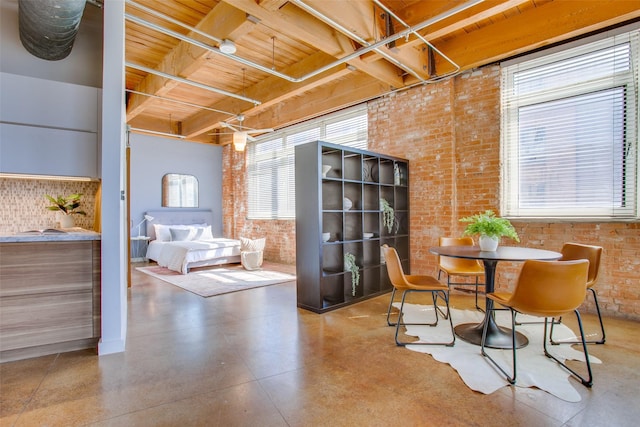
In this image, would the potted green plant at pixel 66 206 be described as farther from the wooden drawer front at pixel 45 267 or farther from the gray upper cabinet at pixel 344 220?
the gray upper cabinet at pixel 344 220

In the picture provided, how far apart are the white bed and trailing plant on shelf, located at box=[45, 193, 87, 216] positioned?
3108 mm

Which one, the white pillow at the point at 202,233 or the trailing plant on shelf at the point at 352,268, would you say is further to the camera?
the white pillow at the point at 202,233

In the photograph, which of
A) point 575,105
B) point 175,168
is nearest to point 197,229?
point 175,168

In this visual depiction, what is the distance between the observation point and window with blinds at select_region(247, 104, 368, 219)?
631 centimetres

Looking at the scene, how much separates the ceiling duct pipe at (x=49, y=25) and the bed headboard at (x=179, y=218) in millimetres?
5773

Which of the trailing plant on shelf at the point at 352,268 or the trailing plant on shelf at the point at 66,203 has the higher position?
the trailing plant on shelf at the point at 66,203

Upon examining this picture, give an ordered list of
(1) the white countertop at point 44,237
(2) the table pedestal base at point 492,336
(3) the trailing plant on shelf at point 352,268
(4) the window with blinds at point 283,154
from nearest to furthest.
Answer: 1. (1) the white countertop at point 44,237
2. (2) the table pedestal base at point 492,336
3. (3) the trailing plant on shelf at point 352,268
4. (4) the window with blinds at point 283,154

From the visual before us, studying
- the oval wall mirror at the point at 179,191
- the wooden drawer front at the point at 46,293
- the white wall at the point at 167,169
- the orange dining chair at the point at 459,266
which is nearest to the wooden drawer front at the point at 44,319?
the wooden drawer front at the point at 46,293

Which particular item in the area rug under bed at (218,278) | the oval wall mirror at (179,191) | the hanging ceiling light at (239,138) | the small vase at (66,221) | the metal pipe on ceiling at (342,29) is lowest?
the area rug under bed at (218,278)

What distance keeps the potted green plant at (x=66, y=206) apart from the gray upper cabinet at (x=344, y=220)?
2364 mm

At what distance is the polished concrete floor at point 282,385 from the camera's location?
6.23 feet

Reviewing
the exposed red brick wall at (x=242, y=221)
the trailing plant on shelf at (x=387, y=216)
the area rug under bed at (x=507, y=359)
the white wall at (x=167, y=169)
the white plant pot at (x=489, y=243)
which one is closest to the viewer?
the area rug under bed at (x=507, y=359)

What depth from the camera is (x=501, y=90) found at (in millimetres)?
4395

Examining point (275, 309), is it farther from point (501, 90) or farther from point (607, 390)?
point (501, 90)
